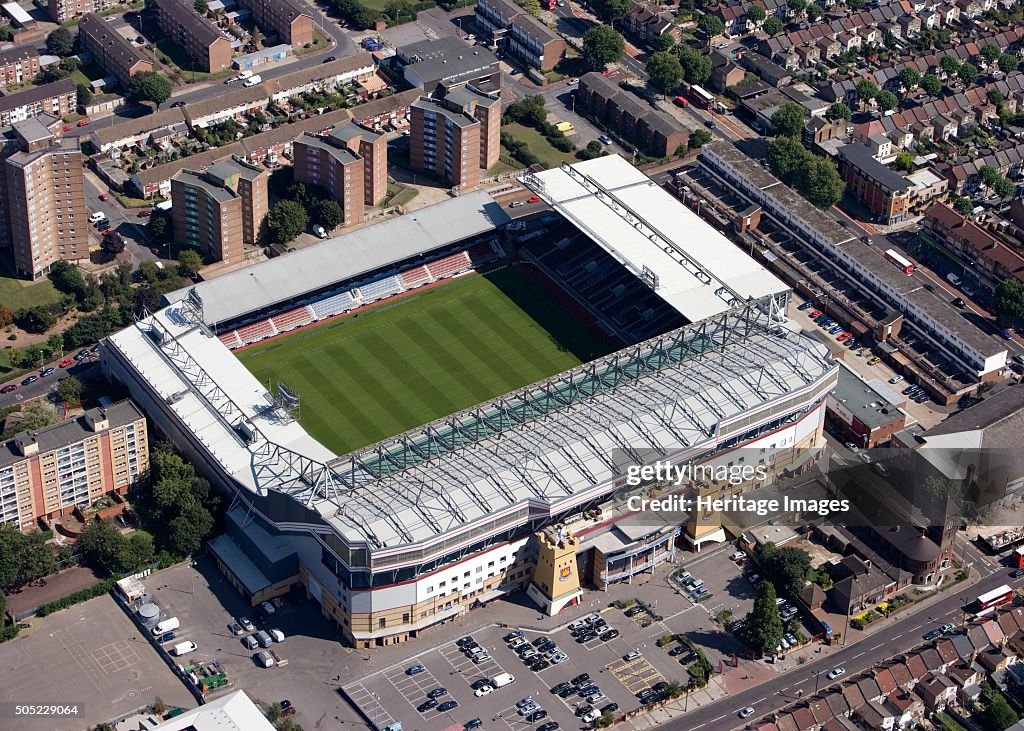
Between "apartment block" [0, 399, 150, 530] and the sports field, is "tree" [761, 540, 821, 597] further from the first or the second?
"apartment block" [0, 399, 150, 530]

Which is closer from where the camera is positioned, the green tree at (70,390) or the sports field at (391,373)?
the green tree at (70,390)

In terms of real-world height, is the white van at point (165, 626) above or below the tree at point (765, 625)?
below

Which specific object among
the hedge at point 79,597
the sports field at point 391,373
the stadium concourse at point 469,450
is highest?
the stadium concourse at point 469,450

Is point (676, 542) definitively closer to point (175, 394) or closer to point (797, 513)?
point (797, 513)

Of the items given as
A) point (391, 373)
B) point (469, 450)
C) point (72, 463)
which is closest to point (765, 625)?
point (469, 450)

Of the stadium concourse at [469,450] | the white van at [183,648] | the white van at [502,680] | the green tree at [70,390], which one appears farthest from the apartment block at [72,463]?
the white van at [502,680]

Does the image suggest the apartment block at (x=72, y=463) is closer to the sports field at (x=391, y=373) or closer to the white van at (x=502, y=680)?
the sports field at (x=391, y=373)

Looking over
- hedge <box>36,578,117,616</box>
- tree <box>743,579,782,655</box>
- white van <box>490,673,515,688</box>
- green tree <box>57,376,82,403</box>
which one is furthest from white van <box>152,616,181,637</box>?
tree <box>743,579,782,655</box>
